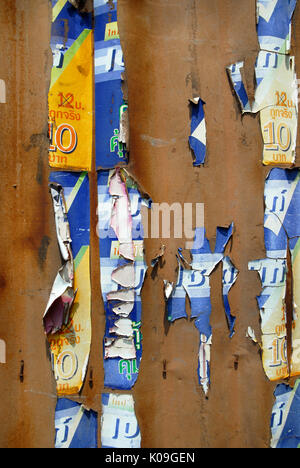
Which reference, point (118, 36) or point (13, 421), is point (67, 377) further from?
point (118, 36)

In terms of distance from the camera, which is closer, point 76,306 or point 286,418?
point 76,306

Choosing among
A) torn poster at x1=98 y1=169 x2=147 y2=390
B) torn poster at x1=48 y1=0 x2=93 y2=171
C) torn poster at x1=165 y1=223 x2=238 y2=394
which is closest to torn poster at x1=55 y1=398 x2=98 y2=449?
torn poster at x1=98 y1=169 x2=147 y2=390

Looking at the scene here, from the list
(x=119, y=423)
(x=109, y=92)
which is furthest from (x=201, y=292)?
(x=109, y=92)

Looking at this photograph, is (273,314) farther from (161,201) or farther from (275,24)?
(275,24)

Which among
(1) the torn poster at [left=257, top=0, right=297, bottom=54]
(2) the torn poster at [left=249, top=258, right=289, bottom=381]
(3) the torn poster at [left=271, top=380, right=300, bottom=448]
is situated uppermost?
(1) the torn poster at [left=257, top=0, right=297, bottom=54]

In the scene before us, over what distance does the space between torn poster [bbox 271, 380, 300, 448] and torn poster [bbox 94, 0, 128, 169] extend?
1548mm

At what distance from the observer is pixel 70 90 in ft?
6.83

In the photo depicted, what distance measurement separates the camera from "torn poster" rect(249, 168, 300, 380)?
2.15 meters

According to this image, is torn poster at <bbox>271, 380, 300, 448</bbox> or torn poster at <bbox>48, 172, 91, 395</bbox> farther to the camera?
torn poster at <bbox>271, 380, 300, 448</bbox>

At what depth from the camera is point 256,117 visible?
2.15 m

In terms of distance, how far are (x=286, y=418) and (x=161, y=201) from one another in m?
1.39

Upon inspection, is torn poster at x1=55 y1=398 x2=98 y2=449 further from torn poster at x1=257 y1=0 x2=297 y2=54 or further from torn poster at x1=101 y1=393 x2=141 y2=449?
torn poster at x1=257 y1=0 x2=297 y2=54

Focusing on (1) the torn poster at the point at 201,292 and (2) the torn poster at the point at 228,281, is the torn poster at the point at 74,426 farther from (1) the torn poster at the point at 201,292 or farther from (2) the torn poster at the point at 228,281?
(2) the torn poster at the point at 228,281

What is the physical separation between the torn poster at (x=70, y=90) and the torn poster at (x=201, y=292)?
76 cm
